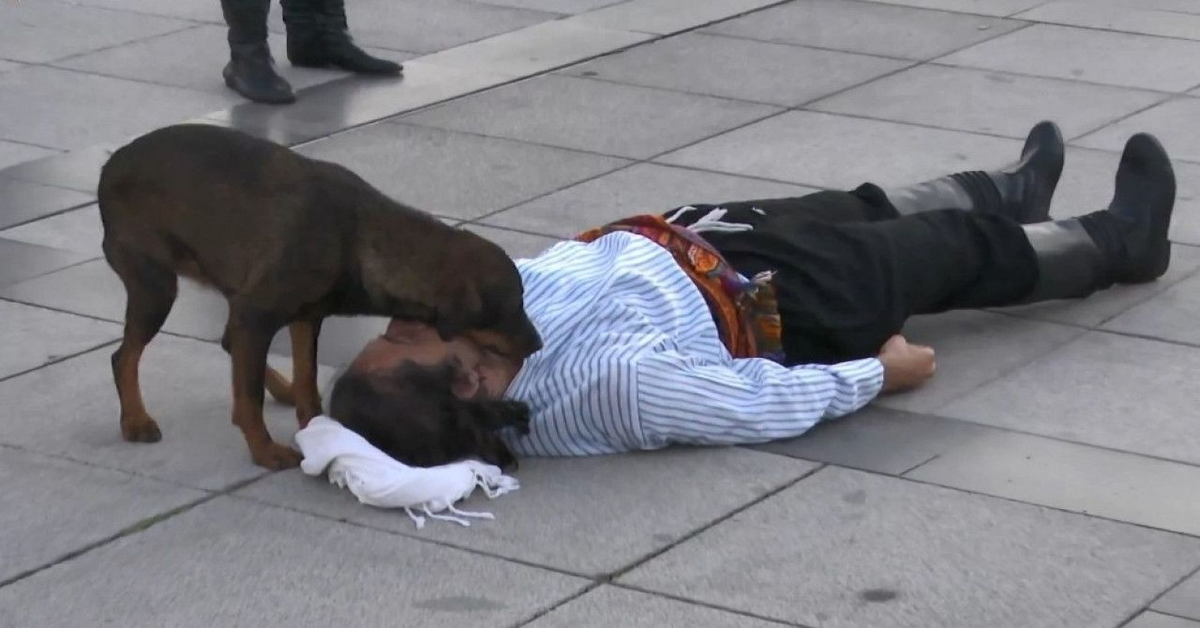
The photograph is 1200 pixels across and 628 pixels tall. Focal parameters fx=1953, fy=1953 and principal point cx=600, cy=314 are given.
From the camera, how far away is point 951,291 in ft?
18.2

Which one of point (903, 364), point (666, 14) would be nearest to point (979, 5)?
point (666, 14)

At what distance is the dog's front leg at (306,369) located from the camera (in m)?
4.85

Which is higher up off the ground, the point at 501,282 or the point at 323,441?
the point at 501,282

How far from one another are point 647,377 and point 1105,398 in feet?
4.45

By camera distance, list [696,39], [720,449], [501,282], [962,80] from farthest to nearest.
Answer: [696,39], [962,80], [720,449], [501,282]

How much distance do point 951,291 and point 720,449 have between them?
1028mm

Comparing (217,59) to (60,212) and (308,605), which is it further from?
(308,605)

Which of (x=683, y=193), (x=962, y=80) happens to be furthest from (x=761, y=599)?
(x=962, y=80)

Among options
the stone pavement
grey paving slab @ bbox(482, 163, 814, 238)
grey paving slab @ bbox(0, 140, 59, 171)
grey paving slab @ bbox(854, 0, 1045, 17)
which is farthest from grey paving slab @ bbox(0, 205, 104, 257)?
grey paving slab @ bbox(854, 0, 1045, 17)

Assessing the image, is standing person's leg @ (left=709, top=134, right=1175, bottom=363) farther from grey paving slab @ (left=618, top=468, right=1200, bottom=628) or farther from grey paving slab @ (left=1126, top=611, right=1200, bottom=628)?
grey paving slab @ (left=1126, top=611, right=1200, bottom=628)

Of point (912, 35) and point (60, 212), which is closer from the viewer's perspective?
point (60, 212)

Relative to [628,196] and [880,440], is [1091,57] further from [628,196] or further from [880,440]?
[880,440]

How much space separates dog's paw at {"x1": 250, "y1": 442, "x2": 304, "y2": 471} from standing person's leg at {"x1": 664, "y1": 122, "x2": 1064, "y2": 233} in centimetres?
132

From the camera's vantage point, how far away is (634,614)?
4012mm
